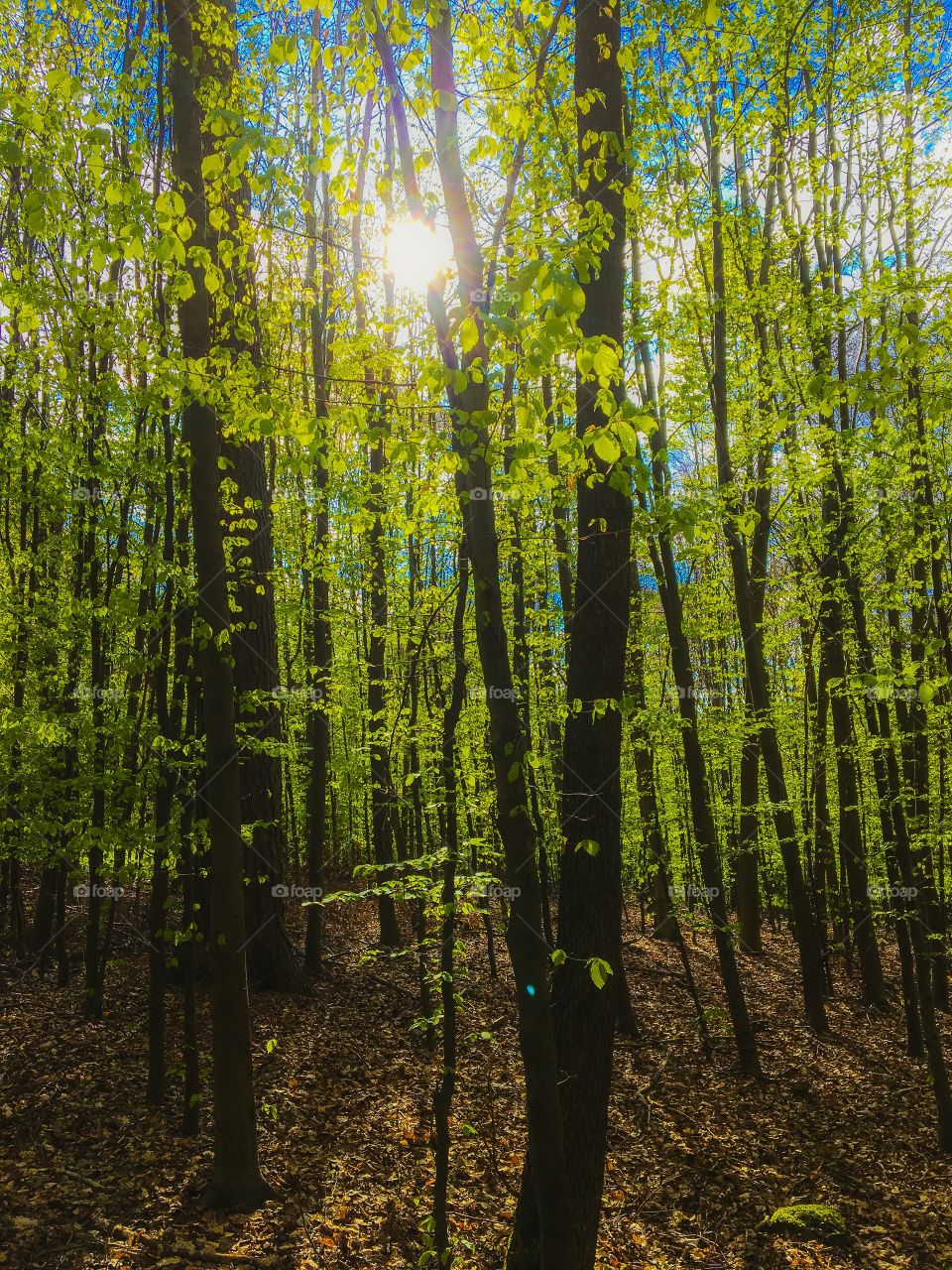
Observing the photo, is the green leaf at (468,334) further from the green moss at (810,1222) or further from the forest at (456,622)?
the green moss at (810,1222)

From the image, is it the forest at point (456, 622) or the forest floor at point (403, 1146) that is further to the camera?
the forest floor at point (403, 1146)

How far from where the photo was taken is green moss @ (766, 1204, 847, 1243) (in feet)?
17.7

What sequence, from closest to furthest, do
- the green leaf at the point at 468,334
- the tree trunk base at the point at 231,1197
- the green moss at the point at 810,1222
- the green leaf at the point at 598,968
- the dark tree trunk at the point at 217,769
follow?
the green leaf at the point at 468,334 → the green leaf at the point at 598,968 → the dark tree trunk at the point at 217,769 → the tree trunk base at the point at 231,1197 → the green moss at the point at 810,1222

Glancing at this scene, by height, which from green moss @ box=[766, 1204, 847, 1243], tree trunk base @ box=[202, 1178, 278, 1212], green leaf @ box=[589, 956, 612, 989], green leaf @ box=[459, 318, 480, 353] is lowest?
green moss @ box=[766, 1204, 847, 1243]

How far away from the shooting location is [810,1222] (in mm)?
5438

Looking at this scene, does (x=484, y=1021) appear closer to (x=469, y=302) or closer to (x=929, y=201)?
(x=469, y=302)

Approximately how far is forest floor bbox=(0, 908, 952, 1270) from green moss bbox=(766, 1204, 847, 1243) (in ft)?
0.33

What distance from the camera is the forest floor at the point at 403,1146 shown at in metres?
4.34

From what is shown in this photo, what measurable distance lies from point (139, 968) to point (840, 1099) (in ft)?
25.4

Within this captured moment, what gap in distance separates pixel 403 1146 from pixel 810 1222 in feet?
10.1

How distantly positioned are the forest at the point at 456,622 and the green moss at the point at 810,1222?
33 millimetres

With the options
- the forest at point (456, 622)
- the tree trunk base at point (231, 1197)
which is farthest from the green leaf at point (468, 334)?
the tree trunk base at point (231, 1197)

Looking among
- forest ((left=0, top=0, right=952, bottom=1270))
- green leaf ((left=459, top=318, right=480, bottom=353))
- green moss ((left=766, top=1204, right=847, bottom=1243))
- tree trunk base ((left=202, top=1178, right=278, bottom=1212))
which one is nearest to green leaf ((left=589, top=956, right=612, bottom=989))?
forest ((left=0, top=0, right=952, bottom=1270))

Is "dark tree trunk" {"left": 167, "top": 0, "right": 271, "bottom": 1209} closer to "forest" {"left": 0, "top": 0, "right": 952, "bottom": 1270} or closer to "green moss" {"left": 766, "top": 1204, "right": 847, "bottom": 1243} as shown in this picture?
"forest" {"left": 0, "top": 0, "right": 952, "bottom": 1270}
